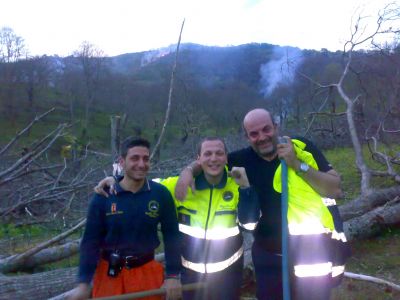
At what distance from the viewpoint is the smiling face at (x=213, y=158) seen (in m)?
3.24

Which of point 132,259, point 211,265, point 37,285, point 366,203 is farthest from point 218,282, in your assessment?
point 366,203

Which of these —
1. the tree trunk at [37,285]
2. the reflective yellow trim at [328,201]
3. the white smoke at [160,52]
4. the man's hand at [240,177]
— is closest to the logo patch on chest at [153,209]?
the man's hand at [240,177]

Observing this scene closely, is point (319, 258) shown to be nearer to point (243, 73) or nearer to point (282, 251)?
point (282, 251)

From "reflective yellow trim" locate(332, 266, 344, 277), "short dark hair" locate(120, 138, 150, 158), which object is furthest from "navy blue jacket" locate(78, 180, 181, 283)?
"reflective yellow trim" locate(332, 266, 344, 277)

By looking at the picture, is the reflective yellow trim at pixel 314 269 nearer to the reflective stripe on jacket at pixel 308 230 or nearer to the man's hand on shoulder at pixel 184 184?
the reflective stripe on jacket at pixel 308 230

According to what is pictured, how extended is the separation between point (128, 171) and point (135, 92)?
27.2 metres

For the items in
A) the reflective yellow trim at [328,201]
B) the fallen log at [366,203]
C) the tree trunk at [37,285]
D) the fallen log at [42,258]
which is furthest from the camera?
the fallen log at [366,203]

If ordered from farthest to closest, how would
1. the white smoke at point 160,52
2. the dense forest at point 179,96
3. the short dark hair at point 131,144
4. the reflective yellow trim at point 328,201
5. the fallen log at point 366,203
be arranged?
1. the white smoke at point 160,52
2. the dense forest at point 179,96
3. the fallen log at point 366,203
4. the short dark hair at point 131,144
5. the reflective yellow trim at point 328,201

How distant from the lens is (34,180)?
817 centimetres

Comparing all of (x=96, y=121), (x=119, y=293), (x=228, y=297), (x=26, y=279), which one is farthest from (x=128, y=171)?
(x=96, y=121)

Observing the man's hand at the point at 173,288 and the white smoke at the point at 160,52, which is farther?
the white smoke at the point at 160,52


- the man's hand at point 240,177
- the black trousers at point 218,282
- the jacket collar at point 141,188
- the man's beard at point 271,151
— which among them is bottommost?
the black trousers at point 218,282

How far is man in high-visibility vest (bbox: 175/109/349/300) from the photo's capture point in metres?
2.91

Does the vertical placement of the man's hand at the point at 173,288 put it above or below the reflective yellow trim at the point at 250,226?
below
